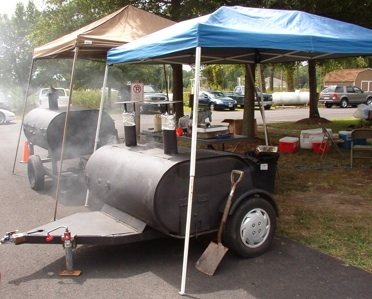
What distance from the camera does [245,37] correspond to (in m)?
4.21

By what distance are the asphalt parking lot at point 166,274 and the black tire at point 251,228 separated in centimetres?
12

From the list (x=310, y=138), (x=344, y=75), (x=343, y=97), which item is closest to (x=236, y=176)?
(x=310, y=138)

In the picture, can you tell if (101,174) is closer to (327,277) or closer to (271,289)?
(271,289)

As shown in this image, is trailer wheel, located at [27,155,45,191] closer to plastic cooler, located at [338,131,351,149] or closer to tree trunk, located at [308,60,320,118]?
plastic cooler, located at [338,131,351,149]

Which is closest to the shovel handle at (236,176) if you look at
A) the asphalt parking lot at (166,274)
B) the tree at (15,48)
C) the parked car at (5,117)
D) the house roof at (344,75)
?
the asphalt parking lot at (166,274)

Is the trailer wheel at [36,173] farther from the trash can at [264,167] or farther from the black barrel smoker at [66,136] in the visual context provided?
the trash can at [264,167]

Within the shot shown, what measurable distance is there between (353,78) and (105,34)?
55.8m

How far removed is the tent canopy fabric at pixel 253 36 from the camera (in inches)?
162

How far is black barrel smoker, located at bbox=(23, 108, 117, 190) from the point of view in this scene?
7.70m

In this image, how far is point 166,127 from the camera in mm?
4668

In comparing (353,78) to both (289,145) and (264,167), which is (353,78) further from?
(264,167)

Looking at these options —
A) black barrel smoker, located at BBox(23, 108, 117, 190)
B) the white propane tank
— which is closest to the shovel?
black barrel smoker, located at BBox(23, 108, 117, 190)

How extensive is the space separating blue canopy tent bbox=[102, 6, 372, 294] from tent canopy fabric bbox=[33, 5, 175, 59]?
415mm

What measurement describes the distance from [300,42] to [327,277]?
2.30 m
